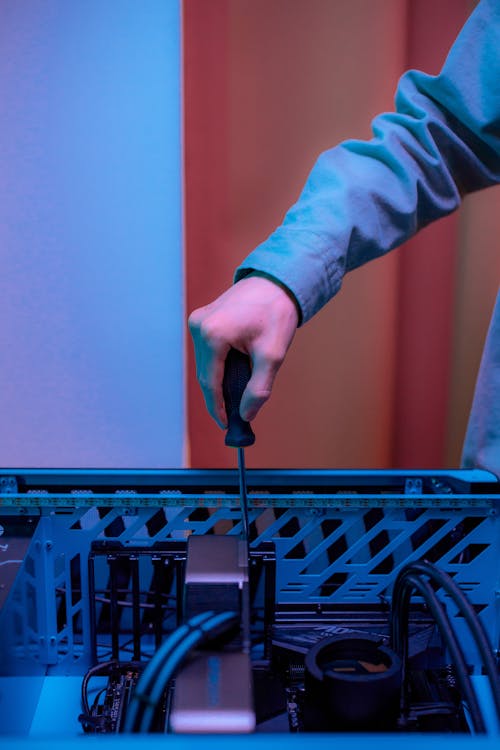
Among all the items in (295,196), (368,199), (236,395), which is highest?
(295,196)

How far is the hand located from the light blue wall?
2.87ft

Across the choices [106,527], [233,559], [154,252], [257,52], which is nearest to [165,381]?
[154,252]

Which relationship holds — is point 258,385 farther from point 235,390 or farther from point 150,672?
point 150,672

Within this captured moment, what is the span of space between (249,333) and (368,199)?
237 mm

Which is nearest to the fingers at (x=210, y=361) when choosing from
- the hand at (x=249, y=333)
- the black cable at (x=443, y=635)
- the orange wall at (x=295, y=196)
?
the hand at (x=249, y=333)

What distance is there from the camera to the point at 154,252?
4.59 ft

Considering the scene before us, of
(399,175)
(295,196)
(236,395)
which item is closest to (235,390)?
(236,395)

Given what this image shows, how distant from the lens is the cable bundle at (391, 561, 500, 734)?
36cm

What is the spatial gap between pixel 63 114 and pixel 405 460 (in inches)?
45.7

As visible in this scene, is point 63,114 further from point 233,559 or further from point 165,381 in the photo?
point 233,559

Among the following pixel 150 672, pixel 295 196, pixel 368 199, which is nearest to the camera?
pixel 150 672

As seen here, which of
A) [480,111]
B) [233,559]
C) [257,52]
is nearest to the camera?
[233,559]

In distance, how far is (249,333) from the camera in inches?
21.0

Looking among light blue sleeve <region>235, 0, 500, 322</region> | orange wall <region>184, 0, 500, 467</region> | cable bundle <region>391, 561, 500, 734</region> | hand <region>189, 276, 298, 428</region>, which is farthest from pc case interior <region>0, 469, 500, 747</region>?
orange wall <region>184, 0, 500, 467</region>
